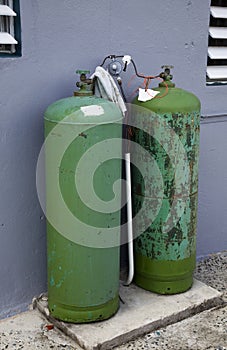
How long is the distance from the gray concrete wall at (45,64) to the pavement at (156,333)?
0.56 feet

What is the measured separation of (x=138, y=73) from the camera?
11.5 feet

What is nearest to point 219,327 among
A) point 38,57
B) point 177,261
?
point 177,261

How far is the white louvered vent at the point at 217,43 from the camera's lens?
12.7ft

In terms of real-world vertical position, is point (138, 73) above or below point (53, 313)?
above

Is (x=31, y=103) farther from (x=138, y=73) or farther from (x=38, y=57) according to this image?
(x=138, y=73)

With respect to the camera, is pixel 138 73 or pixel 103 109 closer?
pixel 103 109

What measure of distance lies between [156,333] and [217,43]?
7.74 ft

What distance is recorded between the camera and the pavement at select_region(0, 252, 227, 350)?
300cm

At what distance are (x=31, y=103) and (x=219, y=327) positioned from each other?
6.22ft

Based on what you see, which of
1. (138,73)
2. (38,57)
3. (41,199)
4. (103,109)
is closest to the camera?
(103,109)

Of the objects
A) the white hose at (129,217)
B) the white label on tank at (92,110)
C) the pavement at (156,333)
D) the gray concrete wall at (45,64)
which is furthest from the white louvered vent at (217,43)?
the pavement at (156,333)

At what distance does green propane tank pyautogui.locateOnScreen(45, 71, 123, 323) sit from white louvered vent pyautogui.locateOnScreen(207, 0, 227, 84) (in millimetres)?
1337

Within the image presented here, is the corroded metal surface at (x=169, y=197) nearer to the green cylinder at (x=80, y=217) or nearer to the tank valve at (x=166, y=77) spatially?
the tank valve at (x=166, y=77)

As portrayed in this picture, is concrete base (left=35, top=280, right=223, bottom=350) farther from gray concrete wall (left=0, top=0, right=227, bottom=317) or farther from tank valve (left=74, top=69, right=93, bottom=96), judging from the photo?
tank valve (left=74, top=69, right=93, bottom=96)
